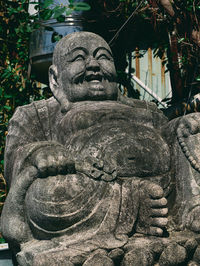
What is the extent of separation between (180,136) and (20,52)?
3350mm

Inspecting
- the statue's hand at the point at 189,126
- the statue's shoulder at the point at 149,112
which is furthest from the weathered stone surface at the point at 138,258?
the statue's shoulder at the point at 149,112

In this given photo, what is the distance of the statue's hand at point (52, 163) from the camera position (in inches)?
157

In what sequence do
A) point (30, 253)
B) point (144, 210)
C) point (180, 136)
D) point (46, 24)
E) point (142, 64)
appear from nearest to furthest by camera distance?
1. point (30, 253)
2. point (144, 210)
3. point (180, 136)
4. point (46, 24)
5. point (142, 64)

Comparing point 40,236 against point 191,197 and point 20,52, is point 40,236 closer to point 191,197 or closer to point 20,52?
point 191,197

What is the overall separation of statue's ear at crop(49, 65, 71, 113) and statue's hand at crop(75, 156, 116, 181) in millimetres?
731

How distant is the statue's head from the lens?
4758 mm

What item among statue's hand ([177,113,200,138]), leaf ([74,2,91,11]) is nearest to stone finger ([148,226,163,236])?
statue's hand ([177,113,200,138])

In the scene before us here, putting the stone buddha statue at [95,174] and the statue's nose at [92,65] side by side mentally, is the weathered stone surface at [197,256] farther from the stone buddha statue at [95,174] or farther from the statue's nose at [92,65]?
the statue's nose at [92,65]

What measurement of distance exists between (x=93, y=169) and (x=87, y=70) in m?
0.98

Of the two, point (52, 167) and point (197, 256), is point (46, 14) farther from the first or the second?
point (197, 256)

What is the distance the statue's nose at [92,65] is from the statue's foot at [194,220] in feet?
4.47

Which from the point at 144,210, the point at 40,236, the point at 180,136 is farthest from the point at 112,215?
the point at 180,136

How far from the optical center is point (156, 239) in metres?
3.99

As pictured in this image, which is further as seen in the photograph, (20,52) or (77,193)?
(20,52)
